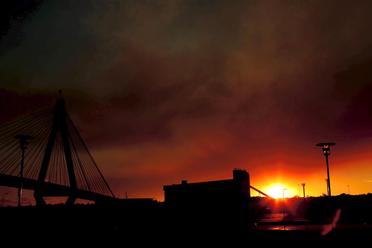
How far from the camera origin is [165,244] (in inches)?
496

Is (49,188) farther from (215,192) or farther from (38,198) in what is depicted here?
(215,192)

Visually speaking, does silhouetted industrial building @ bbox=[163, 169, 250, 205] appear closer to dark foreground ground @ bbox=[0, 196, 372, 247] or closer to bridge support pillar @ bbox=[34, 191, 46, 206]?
dark foreground ground @ bbox=[0, 196, 372, 247]

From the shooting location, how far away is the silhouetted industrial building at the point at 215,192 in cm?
1267

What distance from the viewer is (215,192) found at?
12961 millimetres

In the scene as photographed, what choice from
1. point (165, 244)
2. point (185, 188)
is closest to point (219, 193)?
point (185, 188)

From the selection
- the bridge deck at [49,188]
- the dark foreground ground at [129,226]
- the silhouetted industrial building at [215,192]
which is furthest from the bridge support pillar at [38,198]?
the silhouetted industrial building at [215,192]

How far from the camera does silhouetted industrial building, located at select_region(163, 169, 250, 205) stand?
1267cm

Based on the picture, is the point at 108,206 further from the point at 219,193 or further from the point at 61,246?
the point at 219,193

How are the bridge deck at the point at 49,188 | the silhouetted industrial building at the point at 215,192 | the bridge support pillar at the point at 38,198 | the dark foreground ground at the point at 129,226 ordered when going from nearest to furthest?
1. the dark foreground ground at the point at 129,226
2. the silhouetted industrial building at the point at 215,192
3. the bridge deck at the point at 49,188
4. the bridge support pillar at the point at 38,198

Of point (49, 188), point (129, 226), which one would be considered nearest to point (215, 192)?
point (129, 226)

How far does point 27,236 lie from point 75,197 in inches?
652

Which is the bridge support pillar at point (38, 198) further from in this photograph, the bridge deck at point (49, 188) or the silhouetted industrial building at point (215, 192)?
the silhouetted industrial building at point (215, 192)

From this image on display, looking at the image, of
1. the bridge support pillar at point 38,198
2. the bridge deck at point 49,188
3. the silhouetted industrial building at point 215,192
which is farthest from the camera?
the bridge support pillar at point 38,198

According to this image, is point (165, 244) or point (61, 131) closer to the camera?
point (165, 244)
